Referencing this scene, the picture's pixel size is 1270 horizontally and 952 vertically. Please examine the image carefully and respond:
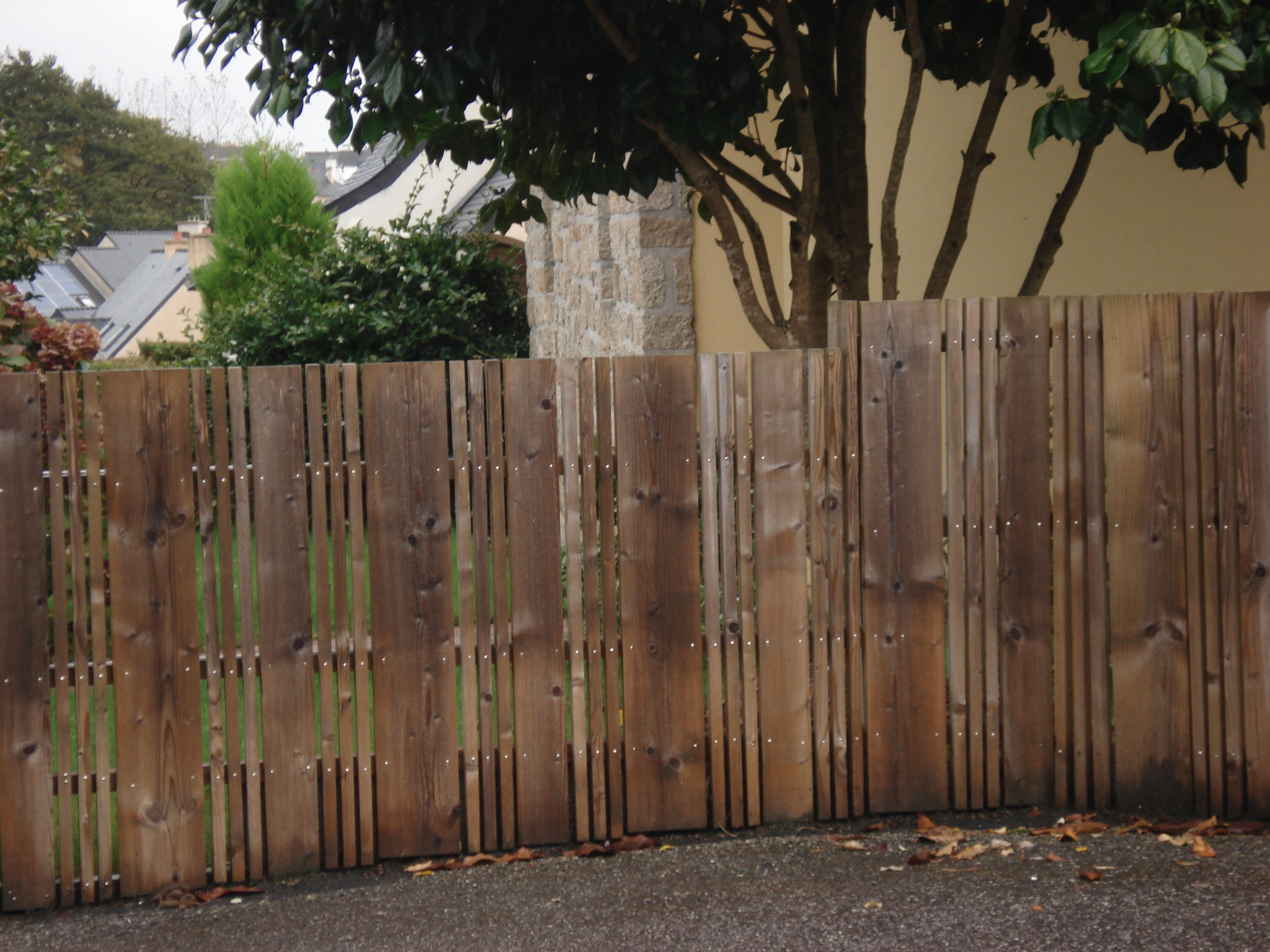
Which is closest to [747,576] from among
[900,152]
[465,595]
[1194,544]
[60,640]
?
[465,595]

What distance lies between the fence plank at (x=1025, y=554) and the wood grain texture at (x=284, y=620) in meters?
2.27

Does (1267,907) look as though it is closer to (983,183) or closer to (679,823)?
(679,823)

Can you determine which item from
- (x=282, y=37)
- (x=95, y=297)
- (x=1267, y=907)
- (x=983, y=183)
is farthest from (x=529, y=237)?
(x=95, y=297)

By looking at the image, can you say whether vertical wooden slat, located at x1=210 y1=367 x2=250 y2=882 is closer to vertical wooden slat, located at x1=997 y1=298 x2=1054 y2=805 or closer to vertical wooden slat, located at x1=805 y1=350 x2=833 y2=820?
vertical wooden slat, located at x1=805 y1=350 x2=833 y2=820

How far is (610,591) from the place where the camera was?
395cm

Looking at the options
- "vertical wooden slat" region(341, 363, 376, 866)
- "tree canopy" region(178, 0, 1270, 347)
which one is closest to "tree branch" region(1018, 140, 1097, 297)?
"tree canopy" region(178, 0, 1270, 347)

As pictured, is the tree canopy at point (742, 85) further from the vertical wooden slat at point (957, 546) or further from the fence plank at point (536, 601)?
the fence plank at point (536, 601)

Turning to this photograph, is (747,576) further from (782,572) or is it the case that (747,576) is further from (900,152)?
(900,152)

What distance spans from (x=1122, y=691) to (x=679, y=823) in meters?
1.55

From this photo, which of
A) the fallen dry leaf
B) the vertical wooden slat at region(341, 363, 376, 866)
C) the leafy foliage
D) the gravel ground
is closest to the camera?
the gravel ground

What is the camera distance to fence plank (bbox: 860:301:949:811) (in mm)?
3992

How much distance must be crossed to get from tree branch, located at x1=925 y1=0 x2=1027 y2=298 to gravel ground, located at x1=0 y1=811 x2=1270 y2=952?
2182 mm

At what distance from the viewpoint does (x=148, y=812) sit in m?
3.76


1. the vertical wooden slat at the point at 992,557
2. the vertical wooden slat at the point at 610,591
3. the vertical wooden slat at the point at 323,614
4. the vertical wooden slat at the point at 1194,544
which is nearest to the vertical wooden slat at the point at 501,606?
the vertical wooden slat at the point at 610,591
